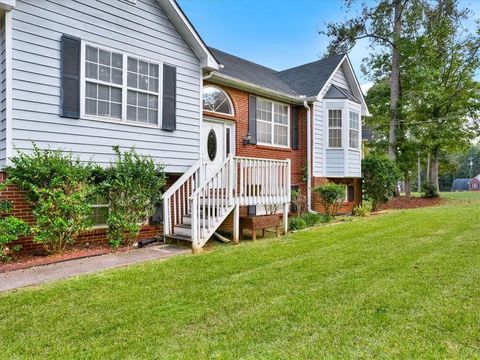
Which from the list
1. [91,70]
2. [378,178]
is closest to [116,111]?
[91,70]

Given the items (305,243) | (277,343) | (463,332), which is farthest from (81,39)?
(463,332)

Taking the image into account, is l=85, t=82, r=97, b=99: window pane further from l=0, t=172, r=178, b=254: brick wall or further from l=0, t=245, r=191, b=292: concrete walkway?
l=0, t=245, r=191, b=292: concrete walkway

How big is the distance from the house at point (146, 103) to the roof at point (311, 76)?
1599 millimetres

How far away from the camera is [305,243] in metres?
7.40

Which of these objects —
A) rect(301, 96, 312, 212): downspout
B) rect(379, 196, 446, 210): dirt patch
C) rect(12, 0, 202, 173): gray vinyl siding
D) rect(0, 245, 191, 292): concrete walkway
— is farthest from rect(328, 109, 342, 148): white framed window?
rect(0, 245, 191, 292): concrete walkway

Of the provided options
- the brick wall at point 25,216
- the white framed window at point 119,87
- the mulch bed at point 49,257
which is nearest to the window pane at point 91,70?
the white framed window at point 119,87

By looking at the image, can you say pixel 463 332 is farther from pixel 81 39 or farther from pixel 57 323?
pixel 81 39

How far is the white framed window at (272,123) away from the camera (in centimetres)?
1141

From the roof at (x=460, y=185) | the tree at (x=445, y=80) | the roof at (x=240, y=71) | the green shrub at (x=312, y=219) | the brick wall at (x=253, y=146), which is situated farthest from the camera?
the roof at (x=460, y=185)

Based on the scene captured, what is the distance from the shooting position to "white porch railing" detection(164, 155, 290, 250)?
7223 mm

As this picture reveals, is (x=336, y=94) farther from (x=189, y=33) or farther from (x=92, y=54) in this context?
(x=92, y=54)

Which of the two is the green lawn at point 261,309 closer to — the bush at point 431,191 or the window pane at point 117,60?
the window pane at point 117,60

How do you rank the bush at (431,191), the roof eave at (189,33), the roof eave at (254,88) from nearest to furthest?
the roof eave at (189,33) → the roof eave at (254,88) → the bush at (431,191)

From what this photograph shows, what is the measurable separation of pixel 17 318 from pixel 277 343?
269cm
